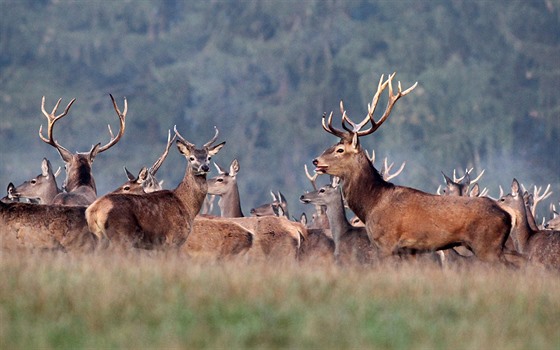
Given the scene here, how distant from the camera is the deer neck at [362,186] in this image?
11.9 m

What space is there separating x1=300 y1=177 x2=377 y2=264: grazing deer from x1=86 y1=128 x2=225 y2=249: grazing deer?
5.83 ft

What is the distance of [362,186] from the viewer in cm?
1201

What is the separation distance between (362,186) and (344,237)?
2236 millimetres

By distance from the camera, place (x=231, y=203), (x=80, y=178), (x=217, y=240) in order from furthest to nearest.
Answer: (x=231, y=203)
(x=80, y=178)
(x=217, y=240)

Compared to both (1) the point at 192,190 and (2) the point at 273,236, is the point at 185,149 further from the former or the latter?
(2) the point at 273,236

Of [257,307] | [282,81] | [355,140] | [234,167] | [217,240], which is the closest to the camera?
[257,307]

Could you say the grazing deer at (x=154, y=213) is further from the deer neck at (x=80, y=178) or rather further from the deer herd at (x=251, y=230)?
the deer neck at (x=80, y=178)

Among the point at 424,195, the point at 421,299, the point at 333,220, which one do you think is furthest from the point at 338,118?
the point at 421,299

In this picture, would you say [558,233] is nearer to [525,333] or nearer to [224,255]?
[224,255]

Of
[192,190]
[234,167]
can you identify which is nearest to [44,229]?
[192,190]

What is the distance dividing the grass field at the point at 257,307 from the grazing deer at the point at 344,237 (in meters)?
4.45

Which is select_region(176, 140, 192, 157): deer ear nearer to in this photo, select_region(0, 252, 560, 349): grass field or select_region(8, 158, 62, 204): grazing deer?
select_region(0, 252, 560, 349): grass field

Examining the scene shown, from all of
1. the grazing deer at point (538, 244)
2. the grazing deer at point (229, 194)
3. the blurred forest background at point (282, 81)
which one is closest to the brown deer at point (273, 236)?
the grazing deer at point (538, 244)

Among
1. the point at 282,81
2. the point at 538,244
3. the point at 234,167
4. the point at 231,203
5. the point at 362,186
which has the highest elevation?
the point at 282,81
